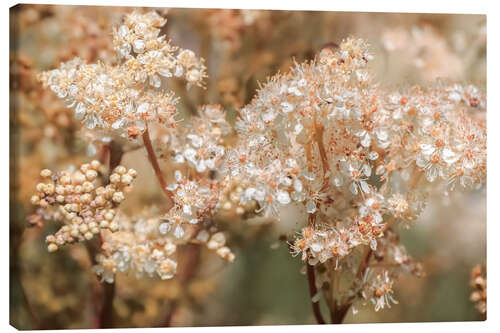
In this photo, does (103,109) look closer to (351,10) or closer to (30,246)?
(30,246)

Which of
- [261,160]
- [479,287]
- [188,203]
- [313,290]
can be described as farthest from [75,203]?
[479,287]

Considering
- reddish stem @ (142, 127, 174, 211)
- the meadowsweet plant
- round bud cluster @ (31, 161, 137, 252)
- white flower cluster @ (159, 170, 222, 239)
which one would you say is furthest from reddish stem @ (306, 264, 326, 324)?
round bud cluster @ (31, 161, 137, 252)

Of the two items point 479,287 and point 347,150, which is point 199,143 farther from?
point 479,287

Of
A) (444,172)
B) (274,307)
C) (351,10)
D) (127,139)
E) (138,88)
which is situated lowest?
(274,307)

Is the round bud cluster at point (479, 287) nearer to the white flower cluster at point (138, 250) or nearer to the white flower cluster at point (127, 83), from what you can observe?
the white flower cluster at point (138, 250)

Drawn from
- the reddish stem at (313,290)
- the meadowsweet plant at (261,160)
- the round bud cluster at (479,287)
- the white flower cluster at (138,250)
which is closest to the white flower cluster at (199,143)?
the meadowsweet plant at (261,160)

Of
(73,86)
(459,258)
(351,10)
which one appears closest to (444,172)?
(459,258)

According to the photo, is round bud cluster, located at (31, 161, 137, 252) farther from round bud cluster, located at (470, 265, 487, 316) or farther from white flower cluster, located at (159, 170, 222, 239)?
round bud cluster, located at (470, 265, 487, 316)
